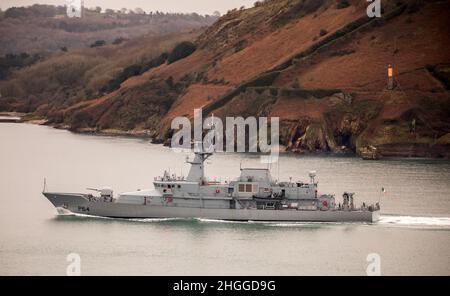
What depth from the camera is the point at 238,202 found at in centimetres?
6706

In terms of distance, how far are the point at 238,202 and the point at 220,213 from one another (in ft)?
3.63

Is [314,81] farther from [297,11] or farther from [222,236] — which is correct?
[222,236]

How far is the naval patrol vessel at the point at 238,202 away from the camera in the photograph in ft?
219

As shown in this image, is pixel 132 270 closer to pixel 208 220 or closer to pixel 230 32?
pixel 208 220

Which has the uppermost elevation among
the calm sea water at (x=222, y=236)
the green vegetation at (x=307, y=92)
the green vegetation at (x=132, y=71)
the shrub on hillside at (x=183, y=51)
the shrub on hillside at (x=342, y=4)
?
the shrub on hillside at (x=342, y=4)

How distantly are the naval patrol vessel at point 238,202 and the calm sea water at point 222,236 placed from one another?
639 millimetres

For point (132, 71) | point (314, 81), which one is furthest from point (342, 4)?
point (132, 71)

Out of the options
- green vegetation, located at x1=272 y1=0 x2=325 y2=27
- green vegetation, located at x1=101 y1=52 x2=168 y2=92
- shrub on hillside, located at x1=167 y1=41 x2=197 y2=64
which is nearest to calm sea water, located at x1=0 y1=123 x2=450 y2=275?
green vegetation, located at x1=272 y1=0 x2=325 y2=27

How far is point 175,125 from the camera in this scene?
12675cm

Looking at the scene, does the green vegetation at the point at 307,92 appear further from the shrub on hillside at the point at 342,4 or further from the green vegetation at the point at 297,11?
the green vegetation at the point at 297,11

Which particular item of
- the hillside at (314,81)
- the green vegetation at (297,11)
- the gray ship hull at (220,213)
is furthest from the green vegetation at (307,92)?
the gray ship hull at (220,213)

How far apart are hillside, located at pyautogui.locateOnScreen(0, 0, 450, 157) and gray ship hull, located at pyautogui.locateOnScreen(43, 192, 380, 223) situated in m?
42.2
